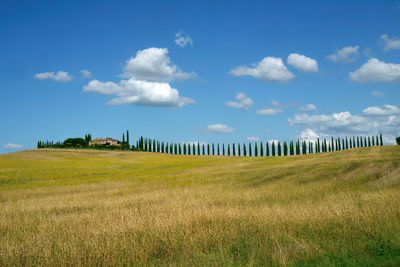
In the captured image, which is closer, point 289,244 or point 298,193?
point 289,244

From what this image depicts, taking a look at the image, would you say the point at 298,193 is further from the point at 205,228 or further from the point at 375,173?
the point at 205,228

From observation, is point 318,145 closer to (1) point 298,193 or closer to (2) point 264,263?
(1) point 298,193

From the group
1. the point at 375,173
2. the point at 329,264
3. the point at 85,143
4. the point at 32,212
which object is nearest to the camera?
the point at 329,264

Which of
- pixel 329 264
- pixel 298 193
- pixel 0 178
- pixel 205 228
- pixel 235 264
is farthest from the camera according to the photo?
pixel 0 178

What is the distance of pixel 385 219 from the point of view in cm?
861

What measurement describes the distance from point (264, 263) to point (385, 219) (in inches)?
194

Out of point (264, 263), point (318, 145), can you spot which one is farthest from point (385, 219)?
point (318, 145)

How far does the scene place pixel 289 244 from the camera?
7.05 meters

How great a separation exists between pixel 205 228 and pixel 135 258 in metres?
2.48

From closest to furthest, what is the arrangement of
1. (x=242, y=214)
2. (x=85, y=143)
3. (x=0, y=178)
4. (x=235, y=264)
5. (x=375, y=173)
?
1. (x=235, y=264)
2. (x=242, y=214)
3. (x=375, y=173)
4. (x=0, y=178)
5. (x=85, y=143)

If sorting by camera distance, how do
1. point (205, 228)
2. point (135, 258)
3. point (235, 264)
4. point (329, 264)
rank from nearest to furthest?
point (329, 264) < point (235, 264) < point (135, 258) < point (205, 228)

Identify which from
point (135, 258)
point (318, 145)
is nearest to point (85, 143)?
point (318, 145)

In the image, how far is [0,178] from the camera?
3488 centimetres

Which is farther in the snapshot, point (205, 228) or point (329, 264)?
point (205, 228)
